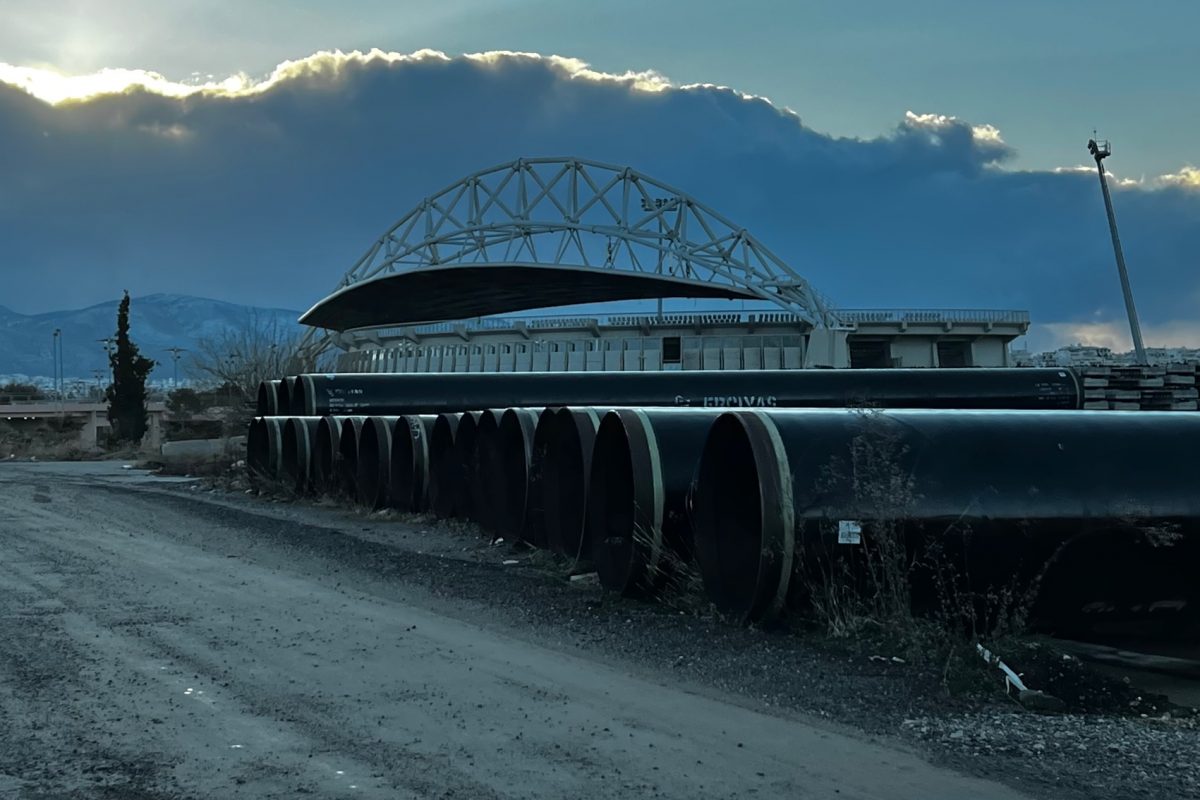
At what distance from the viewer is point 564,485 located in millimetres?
12609

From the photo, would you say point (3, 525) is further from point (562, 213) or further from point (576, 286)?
point (576, 286)

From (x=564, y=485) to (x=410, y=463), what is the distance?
6.67 meters

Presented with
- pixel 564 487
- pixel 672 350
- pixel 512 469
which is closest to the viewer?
pixel 564 487

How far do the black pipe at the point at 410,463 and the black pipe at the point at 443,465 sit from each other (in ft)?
0.99

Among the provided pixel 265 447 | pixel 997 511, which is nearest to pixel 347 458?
pixel 265 447

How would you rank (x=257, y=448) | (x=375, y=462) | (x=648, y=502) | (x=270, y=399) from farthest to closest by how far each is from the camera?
1. (x=270, y=399)
2. (x=257, y=448)
3. (x=375, y=462)
4. (x=648, y=502)

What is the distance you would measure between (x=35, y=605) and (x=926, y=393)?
17198mm

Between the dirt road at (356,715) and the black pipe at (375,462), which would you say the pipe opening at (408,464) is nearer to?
the black pipe at (375,462)

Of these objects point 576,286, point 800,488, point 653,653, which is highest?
point 576,286

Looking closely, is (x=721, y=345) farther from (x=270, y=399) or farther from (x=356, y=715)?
(x=356, y=715)

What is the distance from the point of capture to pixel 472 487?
51.0 feet

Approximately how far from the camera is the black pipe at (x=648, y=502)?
948 centimetres

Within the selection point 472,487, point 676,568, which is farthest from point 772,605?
point 472,487

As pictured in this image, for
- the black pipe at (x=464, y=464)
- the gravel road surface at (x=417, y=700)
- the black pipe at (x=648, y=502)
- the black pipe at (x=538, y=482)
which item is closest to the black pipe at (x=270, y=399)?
the black pipe at (x=464, y=464)
